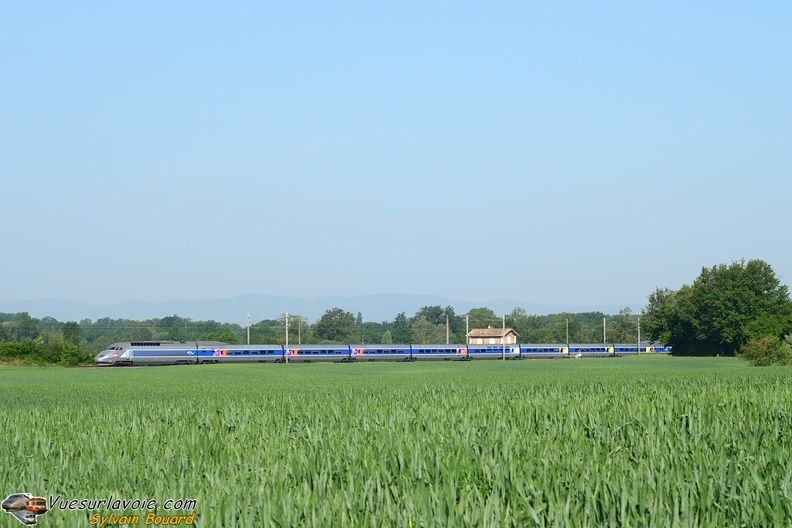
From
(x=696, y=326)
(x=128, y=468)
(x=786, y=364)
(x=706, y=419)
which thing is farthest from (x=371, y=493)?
(x=696, y=326)

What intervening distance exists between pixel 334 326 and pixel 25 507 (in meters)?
187

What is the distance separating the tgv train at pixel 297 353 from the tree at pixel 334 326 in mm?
87786

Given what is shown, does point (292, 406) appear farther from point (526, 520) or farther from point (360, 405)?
point (526, 520)

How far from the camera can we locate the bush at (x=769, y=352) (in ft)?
225

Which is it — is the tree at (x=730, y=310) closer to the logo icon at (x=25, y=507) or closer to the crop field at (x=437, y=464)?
the crop field at (x=437, y=464)

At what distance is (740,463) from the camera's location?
9852mm

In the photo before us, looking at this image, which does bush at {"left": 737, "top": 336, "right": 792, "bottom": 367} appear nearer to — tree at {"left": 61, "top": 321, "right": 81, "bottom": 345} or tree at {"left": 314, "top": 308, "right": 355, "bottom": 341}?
tree at {"left": 61, "top": 321, "right": 81, "bottom": 345}

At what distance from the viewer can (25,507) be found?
799cm

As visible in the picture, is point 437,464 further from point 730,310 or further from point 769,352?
point 730,310

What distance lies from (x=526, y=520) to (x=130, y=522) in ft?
11.4

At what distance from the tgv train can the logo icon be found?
278 ft

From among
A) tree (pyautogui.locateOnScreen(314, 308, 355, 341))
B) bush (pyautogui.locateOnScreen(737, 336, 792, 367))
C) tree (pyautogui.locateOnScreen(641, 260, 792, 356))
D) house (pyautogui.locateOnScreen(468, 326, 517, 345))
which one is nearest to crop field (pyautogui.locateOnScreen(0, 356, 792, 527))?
bush (pyautogui.locateOnScreen(737, 336, 792, 367))

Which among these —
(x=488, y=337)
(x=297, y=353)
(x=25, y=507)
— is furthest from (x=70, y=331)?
(x=25, y=507)

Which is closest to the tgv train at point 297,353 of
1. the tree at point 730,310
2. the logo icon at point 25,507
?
the tree at point 730,310
